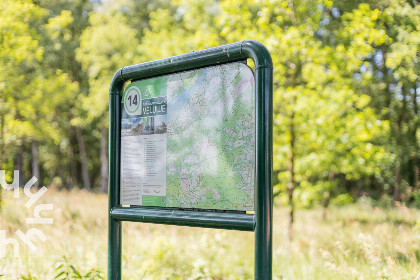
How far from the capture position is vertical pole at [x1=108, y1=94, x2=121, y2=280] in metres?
3.56

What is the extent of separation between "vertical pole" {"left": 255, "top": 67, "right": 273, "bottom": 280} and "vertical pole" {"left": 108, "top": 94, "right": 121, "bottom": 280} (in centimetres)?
150

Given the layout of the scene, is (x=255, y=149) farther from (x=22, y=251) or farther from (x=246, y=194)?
(x=22, y=251)

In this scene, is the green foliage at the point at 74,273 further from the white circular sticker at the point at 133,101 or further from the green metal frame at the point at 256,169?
the white circular sticker at the point at 133,101

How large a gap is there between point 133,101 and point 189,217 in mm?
1224

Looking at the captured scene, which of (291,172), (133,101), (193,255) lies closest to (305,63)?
(291,172)

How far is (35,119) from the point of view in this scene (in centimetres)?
1187

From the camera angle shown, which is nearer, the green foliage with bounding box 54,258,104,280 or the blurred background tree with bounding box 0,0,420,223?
the green foliage with bounding box 54,258,104,280

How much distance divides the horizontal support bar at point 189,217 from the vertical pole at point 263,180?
0.29 feet

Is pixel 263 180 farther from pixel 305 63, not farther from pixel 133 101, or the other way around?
pixel 305 63

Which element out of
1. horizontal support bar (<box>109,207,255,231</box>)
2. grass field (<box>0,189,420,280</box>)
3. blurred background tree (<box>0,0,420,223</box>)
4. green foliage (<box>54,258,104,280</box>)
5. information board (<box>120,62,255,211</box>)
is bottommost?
grass field (<box>0,189,420,280</box>)

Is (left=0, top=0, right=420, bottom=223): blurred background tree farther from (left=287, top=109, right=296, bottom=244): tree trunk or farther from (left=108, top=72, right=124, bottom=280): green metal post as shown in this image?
(left=108, top=72, right=124, bottom=280): green metal post

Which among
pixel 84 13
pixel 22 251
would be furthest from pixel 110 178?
pixel 84 13

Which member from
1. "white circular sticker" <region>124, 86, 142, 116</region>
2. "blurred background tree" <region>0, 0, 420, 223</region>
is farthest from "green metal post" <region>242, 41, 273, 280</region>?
"blurred background tree" <region>0, 0, 420, 223</region>

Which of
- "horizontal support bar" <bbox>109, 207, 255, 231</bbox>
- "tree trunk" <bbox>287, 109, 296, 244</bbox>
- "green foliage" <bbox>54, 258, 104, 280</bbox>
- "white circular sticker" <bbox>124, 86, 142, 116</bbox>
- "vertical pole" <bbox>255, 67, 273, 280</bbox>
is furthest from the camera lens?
"tree trunk" <bbox>287, 109, 296, 244</bbox>
